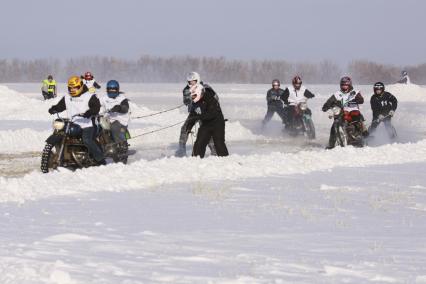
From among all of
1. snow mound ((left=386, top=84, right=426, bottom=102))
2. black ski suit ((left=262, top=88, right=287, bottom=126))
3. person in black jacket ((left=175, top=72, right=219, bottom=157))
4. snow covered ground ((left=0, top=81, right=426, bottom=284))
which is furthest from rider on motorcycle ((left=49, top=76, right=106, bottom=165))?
snow mound ((left=386, top=84, right=426, bottom=102))

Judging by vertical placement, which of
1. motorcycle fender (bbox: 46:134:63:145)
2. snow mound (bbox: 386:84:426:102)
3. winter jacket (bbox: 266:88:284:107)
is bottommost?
snow mound (bbox: 386:84:426:102)

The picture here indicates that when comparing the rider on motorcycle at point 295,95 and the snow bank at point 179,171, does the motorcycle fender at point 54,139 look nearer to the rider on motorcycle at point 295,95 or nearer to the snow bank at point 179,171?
the snow bank at point 179,171

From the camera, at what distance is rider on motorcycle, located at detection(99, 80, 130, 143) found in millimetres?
17344

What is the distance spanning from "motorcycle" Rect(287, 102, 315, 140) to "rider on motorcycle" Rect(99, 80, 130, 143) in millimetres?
9055

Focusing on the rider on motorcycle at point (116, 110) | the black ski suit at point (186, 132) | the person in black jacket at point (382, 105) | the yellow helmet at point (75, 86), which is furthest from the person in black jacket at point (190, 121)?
the person in black jacket at point (382, 105)

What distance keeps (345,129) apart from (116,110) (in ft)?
19.7

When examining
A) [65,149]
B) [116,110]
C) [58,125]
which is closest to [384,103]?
[116,110]

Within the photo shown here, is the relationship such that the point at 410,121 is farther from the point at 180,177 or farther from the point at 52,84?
the point at 180,177

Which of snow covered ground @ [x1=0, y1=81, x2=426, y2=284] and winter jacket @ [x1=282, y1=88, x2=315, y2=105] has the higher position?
winter jacket @ [x1=282, y1=88, x2=315, y2=105]

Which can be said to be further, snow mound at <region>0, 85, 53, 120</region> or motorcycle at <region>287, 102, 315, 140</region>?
snow mound at <region>0, 85, 53, 120</region>

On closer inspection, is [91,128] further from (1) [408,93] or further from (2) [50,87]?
(1) [408,93]

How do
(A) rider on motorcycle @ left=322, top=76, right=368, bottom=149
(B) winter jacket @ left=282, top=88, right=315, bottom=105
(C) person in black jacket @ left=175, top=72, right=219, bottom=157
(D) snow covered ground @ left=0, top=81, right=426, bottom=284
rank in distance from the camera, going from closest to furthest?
(D) snow covered ground @ left=0, top=81, right=426, bottom=284 → (C) person in black jacket @ left=175, top=72, right=219, bottom=157 → (A) rider on motorcycle @ left=322, top=76, right=368, bottom=149 → (B) winter jacket @ left=282, top=88, right=315, bottom=105

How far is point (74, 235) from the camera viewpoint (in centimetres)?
738

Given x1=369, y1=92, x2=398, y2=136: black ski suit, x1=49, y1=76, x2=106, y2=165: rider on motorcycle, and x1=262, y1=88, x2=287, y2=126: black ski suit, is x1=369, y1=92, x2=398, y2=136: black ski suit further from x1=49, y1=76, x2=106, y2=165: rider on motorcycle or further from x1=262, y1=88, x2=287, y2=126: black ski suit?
x1=49, y1=76, x2=106, y2=165: rider on motorcycle
